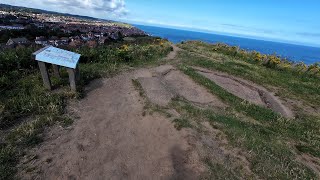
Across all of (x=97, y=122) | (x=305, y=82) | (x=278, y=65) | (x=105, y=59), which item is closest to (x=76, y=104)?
(x=97, y=122)

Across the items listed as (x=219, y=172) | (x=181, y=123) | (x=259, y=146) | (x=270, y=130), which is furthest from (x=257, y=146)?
(x=181, y=123)

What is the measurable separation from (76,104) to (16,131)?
79.5 inches

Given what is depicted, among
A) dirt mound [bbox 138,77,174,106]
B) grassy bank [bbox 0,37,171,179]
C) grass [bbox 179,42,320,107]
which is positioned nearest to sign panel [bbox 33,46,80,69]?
grassy bank [bbox 0,37,171,179]

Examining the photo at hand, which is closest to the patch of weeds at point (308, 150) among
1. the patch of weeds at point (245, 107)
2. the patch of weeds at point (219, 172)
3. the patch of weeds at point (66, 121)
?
the patch of weeds at point (245, 107)

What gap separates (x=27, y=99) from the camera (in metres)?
6.91

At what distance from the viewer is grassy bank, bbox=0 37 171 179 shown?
5.09 metres

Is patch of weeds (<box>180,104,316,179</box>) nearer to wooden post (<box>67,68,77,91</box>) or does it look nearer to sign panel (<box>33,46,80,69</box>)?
wooden post (<box>67,68,77,91</box>)

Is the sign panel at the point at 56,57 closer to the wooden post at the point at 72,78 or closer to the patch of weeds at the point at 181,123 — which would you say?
the wooden post at the point at 72,78

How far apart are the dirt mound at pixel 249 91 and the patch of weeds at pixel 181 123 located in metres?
4.28

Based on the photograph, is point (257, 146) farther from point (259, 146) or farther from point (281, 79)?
point (281, 79)

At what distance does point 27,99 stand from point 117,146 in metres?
3.38

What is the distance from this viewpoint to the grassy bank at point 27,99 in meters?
5.09

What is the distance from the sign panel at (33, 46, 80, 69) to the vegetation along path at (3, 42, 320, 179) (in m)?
1.22

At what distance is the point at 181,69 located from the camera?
502 inches
